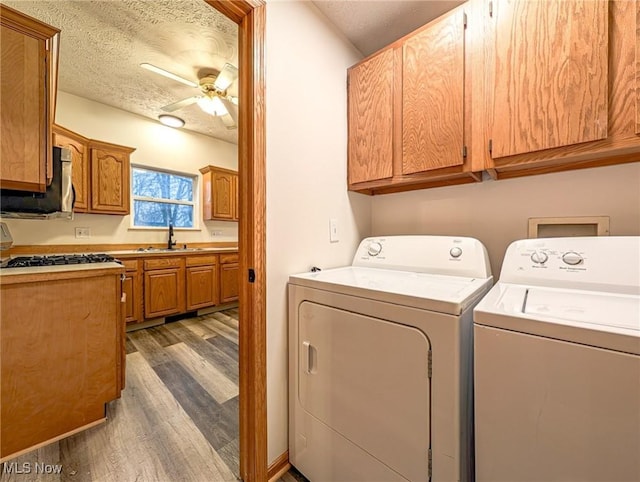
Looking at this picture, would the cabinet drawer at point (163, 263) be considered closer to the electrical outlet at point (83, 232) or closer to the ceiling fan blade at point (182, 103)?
the electrical outlet at point (83, 232)

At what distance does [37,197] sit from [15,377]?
1.23m

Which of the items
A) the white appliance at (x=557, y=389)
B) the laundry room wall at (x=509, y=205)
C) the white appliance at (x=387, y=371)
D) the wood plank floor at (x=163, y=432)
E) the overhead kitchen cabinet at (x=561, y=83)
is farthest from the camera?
the wood plank floor at (x=163, y=432)

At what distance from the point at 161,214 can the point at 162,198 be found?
24cm

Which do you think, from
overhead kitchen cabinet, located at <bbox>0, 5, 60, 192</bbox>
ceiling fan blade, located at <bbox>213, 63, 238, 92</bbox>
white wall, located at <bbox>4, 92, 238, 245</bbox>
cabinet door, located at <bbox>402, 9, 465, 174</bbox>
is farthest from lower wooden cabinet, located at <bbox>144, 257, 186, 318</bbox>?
cabinet door, located at <bbox>402, 9, 465, 174</bbox>

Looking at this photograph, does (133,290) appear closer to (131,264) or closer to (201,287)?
(131,264)

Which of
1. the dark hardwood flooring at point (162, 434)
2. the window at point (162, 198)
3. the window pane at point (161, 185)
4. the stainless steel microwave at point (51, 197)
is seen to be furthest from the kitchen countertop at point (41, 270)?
the window pane at point (161, 185)

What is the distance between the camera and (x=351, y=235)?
5.82 ft

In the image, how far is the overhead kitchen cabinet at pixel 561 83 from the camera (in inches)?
36.1

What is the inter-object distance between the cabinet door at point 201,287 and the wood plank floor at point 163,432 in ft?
3.43

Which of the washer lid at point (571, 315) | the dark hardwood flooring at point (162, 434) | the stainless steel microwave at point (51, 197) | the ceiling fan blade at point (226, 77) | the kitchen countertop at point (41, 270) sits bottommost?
the dark hardwood flooring at point (162, 434)

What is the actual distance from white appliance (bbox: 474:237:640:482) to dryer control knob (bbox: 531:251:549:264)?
0.26m

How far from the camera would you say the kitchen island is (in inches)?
50.4

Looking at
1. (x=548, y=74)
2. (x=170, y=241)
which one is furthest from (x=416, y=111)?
(x=170, y=241)

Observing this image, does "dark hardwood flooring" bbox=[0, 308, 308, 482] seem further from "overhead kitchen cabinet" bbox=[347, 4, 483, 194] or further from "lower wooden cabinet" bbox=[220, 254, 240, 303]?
"overhead kitchen cabinet" bbox=[347, 4, 483, 194]
